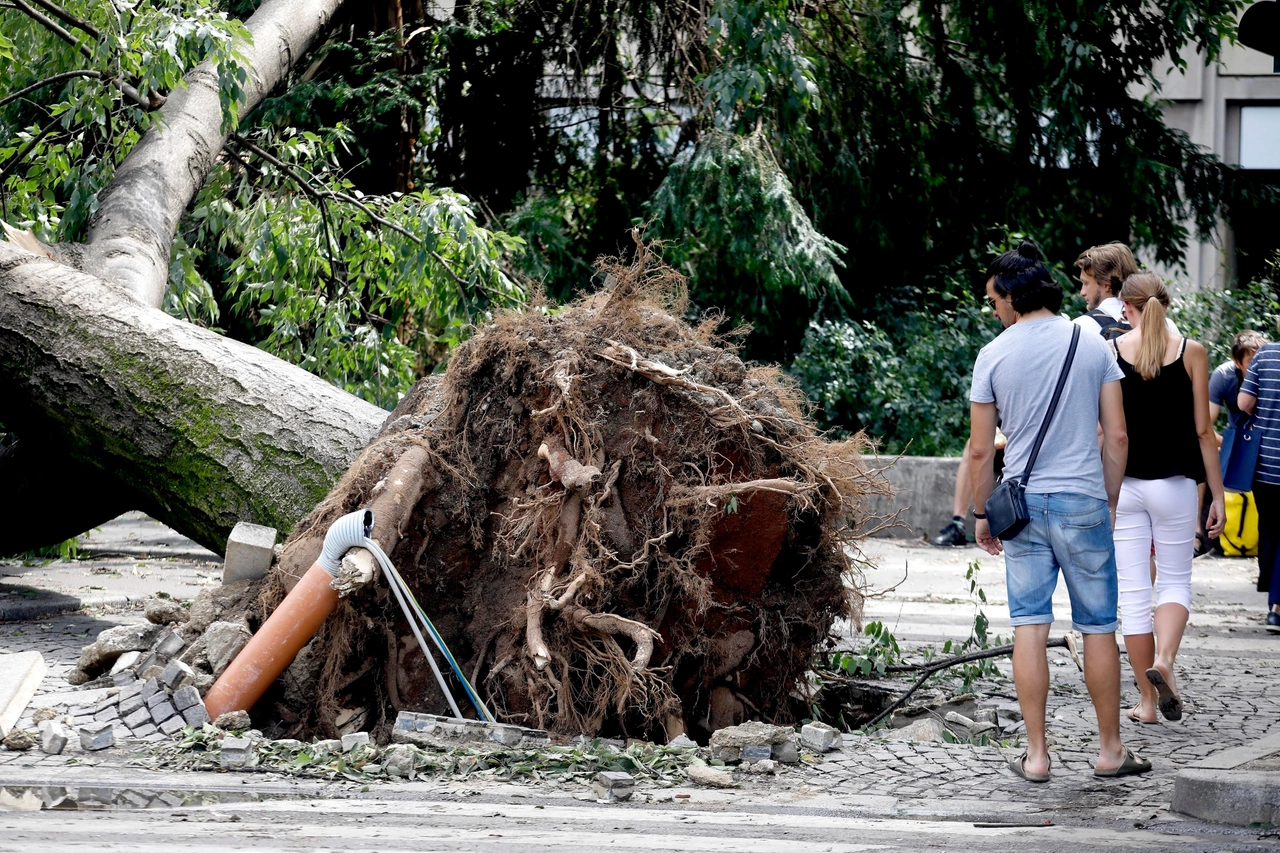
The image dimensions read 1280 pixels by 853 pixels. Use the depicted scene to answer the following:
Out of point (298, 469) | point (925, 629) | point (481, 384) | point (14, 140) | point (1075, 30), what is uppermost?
point (1075, 30)

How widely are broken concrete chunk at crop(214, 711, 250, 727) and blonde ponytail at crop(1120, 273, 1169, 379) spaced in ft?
13.1

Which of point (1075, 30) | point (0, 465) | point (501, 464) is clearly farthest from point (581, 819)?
point (1075, 30)

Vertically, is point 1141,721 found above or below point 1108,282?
below

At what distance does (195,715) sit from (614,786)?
1823mm

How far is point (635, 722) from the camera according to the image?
16.5ft

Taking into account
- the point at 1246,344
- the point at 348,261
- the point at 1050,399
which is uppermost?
the point at 348,261

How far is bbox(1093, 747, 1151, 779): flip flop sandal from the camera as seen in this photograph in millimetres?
4234

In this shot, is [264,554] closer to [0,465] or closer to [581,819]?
[581,819]

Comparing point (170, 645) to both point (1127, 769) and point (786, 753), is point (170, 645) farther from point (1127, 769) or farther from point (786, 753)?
point (1127, 769)

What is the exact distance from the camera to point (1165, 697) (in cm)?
498

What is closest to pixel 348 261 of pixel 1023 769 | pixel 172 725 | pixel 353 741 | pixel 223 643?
pixel 223 643

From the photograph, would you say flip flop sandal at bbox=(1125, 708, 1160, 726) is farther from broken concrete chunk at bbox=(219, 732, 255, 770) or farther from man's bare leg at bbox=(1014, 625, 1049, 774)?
broken concrete chunk at bbox=(219, 732, 255, 770)

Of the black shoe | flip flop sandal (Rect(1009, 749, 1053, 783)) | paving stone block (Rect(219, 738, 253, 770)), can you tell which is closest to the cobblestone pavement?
flip flop sandal (Rect(1009, 749, 1053, 783))

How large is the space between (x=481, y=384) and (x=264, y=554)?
1.31m
